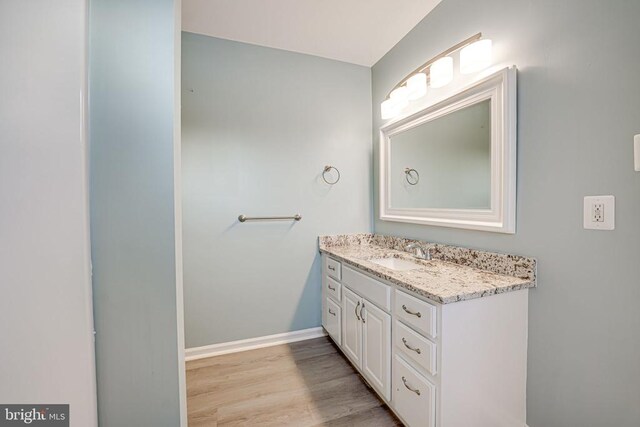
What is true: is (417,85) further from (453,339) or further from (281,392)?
(281,392)

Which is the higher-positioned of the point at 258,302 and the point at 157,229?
the point at 157,229

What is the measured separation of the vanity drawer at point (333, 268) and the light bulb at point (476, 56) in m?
1.42

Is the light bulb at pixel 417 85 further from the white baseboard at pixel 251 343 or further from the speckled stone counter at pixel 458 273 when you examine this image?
the white baseboard at pixel 251 343

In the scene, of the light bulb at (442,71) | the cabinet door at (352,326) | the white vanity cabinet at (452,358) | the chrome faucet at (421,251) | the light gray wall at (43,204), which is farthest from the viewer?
the chrome faucet at (421,251)

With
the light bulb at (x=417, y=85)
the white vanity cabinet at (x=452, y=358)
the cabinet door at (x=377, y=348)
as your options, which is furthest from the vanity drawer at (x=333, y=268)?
the light bulb at (x=417, y=85)

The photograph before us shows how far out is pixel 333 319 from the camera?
1.95m

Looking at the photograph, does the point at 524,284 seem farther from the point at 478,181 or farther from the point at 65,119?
the point at 65,119

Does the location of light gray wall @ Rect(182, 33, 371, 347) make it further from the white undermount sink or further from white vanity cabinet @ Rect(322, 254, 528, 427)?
white vanity cabinet @ Rect(322, 254, 528, 427)

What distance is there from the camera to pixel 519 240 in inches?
46.9

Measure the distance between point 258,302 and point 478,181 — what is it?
5.89 feet

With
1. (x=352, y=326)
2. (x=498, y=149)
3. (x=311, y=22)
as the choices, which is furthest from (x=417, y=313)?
(x=311, y=22)

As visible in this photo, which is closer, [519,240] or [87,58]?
[87,58]

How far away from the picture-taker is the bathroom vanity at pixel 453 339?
1.01 metres

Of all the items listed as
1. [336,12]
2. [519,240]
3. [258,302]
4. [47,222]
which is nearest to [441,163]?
[519,240]
